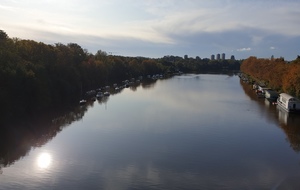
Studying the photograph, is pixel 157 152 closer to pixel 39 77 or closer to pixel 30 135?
pixel 30 135

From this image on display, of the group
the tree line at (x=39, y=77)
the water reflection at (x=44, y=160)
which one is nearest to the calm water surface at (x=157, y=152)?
the water reflection at (x=44, y=160)

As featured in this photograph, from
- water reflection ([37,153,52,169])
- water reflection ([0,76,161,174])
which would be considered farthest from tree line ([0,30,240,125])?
water reflection ([37,153,52,169])

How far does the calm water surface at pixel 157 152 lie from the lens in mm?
17180

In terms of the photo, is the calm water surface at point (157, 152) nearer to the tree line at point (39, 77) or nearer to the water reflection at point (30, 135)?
the water reflection at point (30, 135)

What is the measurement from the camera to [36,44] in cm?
4203

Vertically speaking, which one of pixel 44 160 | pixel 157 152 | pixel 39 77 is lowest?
pixel 44 160

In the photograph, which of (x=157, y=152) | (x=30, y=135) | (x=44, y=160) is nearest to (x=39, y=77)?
(x=30, y=135)

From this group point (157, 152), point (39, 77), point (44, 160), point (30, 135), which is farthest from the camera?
point (39, 77)

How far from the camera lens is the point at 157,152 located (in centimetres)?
2192

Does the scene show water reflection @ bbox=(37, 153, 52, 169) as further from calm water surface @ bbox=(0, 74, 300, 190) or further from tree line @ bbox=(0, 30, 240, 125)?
tree line @ bbox=(0, 30, 240, 125)

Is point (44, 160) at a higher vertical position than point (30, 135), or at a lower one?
lower

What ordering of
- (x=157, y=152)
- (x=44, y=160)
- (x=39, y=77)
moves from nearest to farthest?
(x=44, y=160), (x=157, y=152), (x=39, y=77)

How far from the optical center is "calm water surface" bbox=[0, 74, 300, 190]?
17180 millimetres

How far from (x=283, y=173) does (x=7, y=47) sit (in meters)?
26.1
